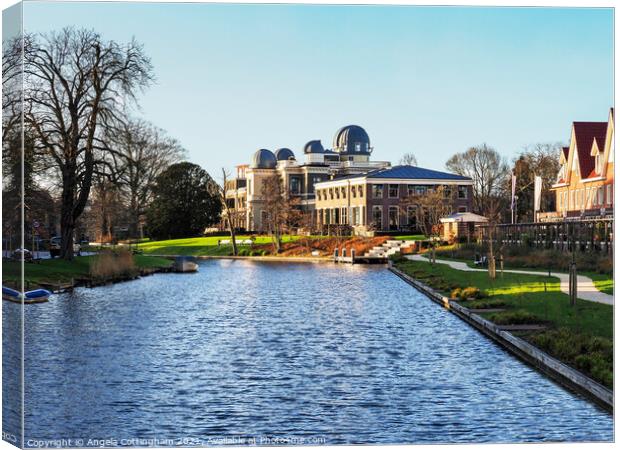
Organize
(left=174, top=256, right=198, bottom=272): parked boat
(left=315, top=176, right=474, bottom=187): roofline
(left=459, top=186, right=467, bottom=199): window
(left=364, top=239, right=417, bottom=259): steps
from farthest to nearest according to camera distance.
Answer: (left=459, top=186, right=467, bottom=199): window → (left=364, top=239, right=417, bottom=259): steps → (left=315, top=176, right=474, bottom=187): roofline → (left=174, top=256, right=198, bottom=272): parked boat

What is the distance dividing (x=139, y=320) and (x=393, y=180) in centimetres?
4778

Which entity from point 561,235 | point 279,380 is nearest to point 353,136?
point 279,380

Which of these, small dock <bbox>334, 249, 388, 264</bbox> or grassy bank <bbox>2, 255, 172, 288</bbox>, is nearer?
grassy bank <bbox>2, 255, 172, 288</bbox>

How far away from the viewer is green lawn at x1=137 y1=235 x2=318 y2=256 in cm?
5116

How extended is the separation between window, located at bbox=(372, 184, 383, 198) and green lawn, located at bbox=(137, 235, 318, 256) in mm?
9057

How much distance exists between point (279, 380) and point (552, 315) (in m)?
8.04

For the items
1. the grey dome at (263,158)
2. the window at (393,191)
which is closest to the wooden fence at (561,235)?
the grey dome at (263,158)

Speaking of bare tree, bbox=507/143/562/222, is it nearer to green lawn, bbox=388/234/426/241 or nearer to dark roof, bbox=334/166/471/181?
green lawn, bbox=388/234/426/241

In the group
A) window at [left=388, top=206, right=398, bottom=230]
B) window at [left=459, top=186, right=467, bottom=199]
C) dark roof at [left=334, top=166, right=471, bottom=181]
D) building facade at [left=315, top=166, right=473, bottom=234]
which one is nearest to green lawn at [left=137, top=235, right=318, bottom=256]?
building facade at [left=315, top=166, right=473, bottom=234]

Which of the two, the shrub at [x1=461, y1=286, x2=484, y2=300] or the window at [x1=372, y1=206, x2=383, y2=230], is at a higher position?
the window at [x1=372, y1=206, x2=383, y2=230]

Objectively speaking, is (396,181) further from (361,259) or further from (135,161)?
(135,161)

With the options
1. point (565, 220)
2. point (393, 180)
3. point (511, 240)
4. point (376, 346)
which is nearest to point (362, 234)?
point (393, 180)

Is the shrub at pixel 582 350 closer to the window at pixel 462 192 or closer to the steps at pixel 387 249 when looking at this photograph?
the steps at pixel 387 249

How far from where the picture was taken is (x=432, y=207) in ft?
225
